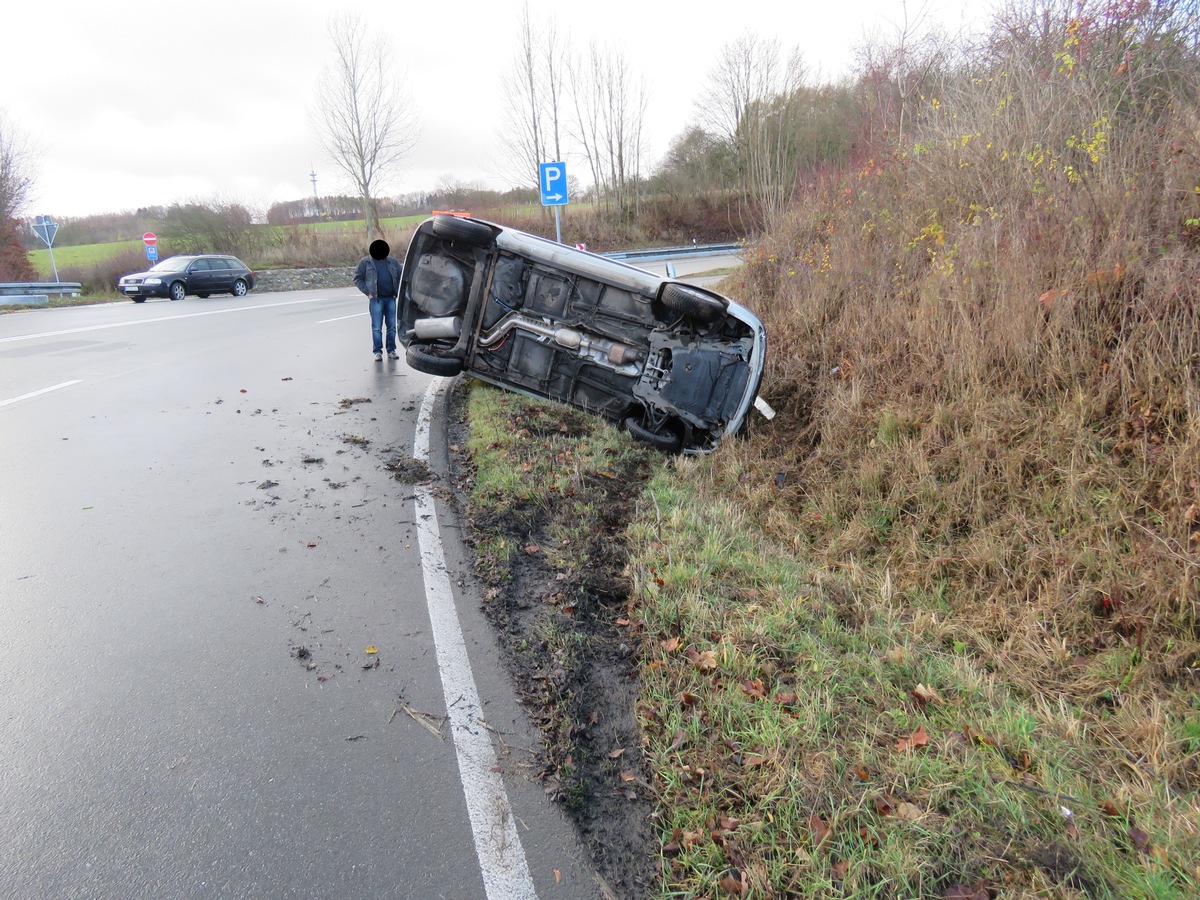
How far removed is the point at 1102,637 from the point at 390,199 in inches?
1582

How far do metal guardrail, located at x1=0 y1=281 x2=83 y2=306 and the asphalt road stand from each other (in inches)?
718

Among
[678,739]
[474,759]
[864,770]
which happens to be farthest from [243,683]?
[864,770]

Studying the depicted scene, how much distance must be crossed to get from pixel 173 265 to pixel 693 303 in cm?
2270

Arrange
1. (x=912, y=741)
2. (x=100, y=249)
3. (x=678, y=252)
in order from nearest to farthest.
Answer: (x=912, y=741), (x=678, y=252), (x=100, y=249)

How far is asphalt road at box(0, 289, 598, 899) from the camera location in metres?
2.34

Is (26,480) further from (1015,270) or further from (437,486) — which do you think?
(1015,270)

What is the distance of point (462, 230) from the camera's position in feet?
23.7

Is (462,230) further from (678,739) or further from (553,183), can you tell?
(553,183)

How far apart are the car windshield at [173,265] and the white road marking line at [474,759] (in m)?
23.1

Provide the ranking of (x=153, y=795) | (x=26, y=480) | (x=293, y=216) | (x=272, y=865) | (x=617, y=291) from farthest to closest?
(x=293, y=216) < (x=617, y=291) < (x=26, y=480) < (x=153, y=795) < (x=272, y=865)

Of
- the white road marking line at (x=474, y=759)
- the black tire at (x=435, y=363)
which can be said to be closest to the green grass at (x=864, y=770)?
the white road marking line at (x=474, y=759)

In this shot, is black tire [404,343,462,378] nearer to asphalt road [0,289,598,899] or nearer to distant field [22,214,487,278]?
asphalt road [0,289,598,899]

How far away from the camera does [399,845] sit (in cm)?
240

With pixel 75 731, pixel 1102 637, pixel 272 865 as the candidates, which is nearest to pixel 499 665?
pixel 272 865
